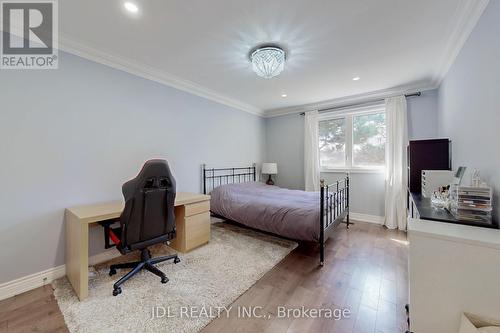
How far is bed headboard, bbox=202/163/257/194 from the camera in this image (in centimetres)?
375

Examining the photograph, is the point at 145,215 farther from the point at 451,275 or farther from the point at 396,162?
the point at 396,162

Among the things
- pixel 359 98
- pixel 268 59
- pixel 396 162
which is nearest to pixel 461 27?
pixel 268 59

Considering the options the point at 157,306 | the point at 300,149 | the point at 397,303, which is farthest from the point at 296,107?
the point at 157,306

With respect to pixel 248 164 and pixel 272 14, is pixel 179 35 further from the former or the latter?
pixel 248 164

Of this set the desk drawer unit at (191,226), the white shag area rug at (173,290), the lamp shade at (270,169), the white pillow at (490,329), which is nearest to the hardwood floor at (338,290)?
the white shag area rug at (173,290)

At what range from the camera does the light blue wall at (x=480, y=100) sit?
1.42 metres

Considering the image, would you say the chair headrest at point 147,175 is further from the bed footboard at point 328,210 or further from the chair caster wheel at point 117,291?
the bed footboard at point 328,210

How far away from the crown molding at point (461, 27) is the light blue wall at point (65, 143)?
340 cm

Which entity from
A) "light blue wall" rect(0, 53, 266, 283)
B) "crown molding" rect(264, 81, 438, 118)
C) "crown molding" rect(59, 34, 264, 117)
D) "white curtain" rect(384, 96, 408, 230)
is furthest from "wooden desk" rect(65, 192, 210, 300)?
"white curtain" rect(384, 96, 408, 230)

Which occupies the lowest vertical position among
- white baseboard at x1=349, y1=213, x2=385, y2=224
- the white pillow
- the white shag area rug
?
the white shag area rug

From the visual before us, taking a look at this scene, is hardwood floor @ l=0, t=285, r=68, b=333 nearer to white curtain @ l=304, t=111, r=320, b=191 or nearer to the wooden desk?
the wooden desk

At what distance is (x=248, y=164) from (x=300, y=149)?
50.6 inches

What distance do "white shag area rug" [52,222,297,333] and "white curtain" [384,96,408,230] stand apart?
2.15 meters

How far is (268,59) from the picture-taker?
2281 mm
